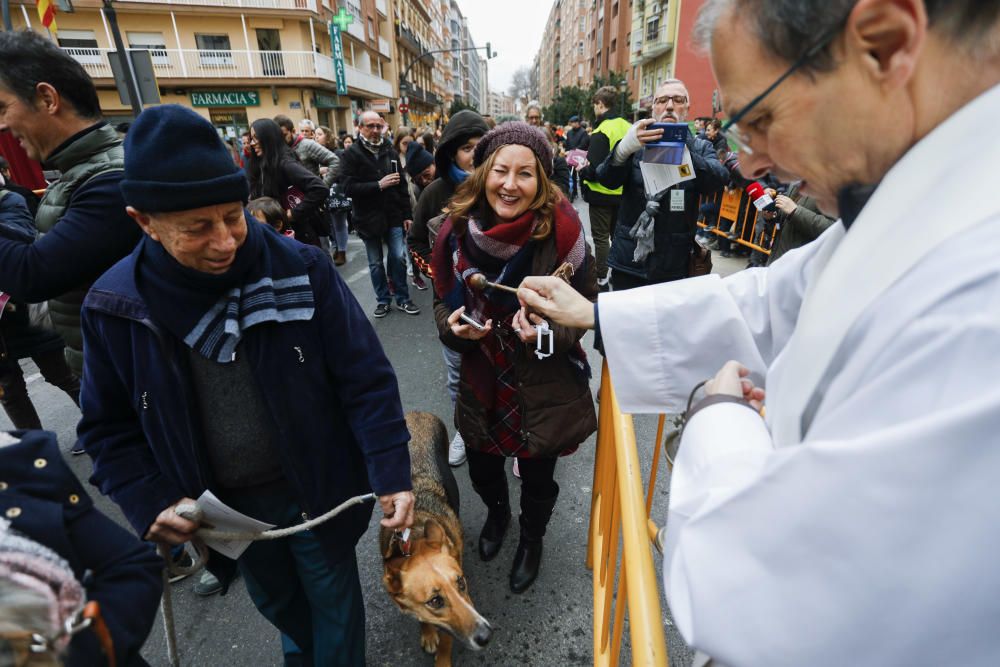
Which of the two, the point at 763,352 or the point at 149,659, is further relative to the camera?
the point at 149,659

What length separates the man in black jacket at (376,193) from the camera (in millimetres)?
5426

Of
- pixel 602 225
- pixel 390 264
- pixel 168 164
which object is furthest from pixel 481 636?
pixel 602 225

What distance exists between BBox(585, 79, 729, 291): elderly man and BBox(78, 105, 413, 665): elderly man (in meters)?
2.52

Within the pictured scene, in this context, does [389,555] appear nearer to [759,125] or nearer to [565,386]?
[565,386]

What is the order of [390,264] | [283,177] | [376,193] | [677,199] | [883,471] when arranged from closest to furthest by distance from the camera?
[883,471]
[677,199]
[283,177]
[376,193]
[390,264]

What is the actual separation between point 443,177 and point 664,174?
1605 millimetres

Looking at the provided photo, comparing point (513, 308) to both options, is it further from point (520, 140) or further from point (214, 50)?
point (214, 50)

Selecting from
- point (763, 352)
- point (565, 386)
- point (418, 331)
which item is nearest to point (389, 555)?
point (565, 386)

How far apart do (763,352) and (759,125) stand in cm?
70

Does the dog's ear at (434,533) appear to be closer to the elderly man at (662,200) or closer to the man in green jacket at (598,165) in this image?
the elderly man at (662,200)

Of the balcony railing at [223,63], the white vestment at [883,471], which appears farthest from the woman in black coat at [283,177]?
the balcony railing at [223,63]

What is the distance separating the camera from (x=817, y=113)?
27.7 inches

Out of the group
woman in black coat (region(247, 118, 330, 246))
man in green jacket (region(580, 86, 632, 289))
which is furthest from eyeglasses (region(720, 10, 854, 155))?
woman in black coat (region(247, 118, 330, 246))

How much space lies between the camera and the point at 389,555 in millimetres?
1985
